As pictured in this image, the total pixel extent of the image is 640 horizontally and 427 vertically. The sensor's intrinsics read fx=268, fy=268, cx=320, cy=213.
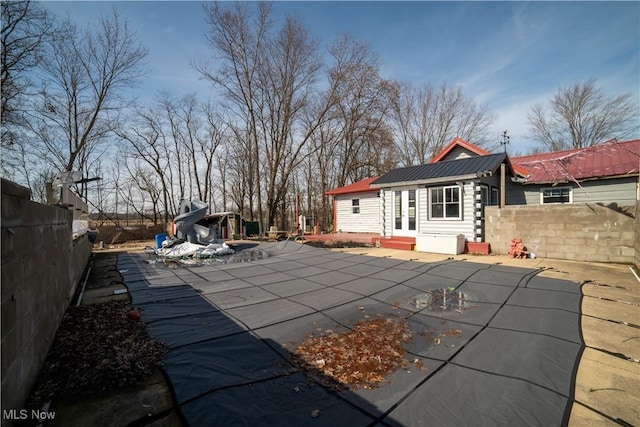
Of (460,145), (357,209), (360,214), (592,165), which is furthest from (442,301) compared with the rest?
(592,165)

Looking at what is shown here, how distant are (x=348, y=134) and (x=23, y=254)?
2272 cm

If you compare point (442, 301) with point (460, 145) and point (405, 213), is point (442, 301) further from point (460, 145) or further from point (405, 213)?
point (460, 145)

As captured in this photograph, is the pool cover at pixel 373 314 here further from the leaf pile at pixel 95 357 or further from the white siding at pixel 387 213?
the white siding at pixel 387 213

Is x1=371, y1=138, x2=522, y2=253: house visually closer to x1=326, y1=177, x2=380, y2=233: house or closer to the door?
the door

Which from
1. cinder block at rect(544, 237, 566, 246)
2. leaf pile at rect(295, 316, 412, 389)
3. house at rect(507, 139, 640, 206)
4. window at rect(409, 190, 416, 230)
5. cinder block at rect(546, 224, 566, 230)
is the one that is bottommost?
leaf pile at rect(295, 316, 412, 389)

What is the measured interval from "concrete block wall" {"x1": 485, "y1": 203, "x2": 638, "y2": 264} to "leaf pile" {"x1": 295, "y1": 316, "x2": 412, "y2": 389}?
295 inches

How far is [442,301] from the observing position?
4535 millimetres

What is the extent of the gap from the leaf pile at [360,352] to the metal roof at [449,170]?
309 inches

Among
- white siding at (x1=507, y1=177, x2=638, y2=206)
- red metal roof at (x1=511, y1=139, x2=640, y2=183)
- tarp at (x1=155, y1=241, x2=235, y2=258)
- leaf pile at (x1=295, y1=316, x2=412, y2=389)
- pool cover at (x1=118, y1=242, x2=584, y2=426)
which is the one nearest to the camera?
pool cover at (x1=118, y1=242, x2=584, y2=426)

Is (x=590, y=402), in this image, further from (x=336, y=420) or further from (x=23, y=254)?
(x=23, y=254)

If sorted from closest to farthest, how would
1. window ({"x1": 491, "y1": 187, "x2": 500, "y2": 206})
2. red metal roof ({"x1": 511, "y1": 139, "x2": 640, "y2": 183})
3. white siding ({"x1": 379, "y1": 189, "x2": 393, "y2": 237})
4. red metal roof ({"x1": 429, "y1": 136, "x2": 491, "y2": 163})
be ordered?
1. window ({"x1": 491, "y1": 187, "x2": 500, "y2": 206})
2. red metal roof ({"x1": 511, "y1": 139, "x2": 640, "y2": 183})
3. white siding ({"x1": 379, "y1": 189, "x2": 393, "y2": 237})
4. red metal roof ({"x1": 429, "y1": 136, "x2": 491, "y2": 163})

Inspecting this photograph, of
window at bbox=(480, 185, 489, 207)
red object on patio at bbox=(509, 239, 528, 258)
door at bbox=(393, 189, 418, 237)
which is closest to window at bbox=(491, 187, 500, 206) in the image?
window at bbox=(480, 185, 489, 207)

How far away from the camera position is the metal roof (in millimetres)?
9573

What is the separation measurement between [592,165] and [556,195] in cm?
186
